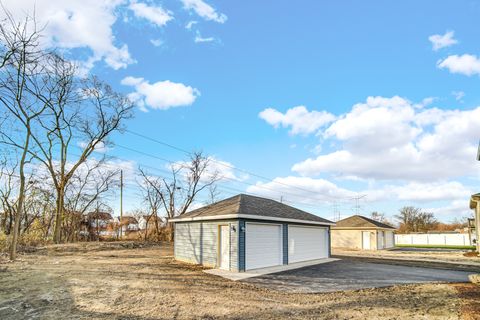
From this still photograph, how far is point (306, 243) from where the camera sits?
16375 millimetres

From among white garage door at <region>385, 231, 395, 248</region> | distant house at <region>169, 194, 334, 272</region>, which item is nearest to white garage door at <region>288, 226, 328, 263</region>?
distant house at <region>169, 194, 334, 272</region>

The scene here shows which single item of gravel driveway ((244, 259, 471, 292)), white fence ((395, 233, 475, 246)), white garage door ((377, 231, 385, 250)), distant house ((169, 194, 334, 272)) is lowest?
white fence ((395, 233, 475, 246))

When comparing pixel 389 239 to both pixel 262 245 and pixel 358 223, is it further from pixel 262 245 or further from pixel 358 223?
pixel 262 245

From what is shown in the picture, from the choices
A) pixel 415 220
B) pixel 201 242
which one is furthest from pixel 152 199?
pixel 415 220

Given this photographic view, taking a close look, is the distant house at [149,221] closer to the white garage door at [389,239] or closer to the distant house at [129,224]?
the distant house at [129,224]

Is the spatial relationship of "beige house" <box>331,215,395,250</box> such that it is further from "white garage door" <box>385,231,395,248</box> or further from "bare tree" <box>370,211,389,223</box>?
"bare tree" <box>370,211,389,223</box>

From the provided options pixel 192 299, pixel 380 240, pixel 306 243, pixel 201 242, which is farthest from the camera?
pixel 380 240

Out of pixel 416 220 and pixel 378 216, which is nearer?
pixel 416 220

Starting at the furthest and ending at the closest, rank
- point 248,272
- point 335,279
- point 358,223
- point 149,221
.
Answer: point 149,221, point 358,223, point 248,272, point 335,279

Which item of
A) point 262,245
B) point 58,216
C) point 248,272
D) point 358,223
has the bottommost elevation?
point 248,272

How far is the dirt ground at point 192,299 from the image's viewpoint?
6523 millimetres

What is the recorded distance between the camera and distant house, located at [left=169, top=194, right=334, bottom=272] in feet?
40.3

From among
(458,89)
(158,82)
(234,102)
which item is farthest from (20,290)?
(458,89)

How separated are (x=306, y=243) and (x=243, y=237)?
5.56 meters
